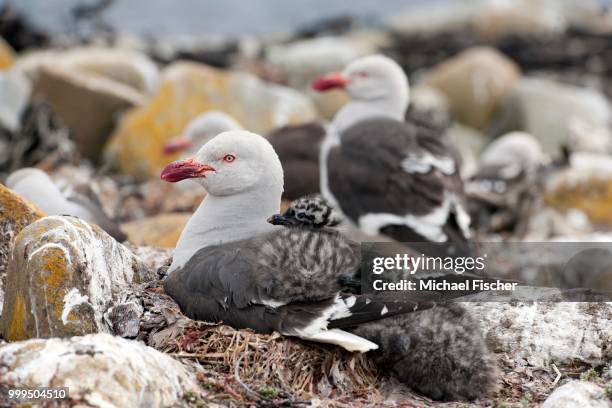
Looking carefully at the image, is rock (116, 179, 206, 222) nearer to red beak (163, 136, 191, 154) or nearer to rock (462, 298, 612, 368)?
red beak (163, 136, 191, 154)

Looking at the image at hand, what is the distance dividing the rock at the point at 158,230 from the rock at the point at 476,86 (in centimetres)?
1195

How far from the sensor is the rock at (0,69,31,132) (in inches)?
524

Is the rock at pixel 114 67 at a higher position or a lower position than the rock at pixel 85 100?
higher

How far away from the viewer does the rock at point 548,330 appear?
5.68 m

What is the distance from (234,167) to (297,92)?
11829mm

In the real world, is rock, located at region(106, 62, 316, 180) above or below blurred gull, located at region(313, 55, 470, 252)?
above

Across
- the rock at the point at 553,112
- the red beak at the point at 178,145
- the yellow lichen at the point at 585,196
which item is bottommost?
the yellow lichen at the point at 585,196

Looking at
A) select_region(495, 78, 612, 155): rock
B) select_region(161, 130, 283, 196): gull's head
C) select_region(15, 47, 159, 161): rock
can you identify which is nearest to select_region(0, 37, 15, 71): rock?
select_region(15, 47, 159, 161): rock

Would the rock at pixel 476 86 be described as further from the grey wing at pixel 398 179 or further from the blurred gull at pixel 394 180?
the grey wing at pixel 398 179

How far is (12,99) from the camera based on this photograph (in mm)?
14078

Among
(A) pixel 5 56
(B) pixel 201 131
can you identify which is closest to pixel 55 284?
(B) pixel 201 131

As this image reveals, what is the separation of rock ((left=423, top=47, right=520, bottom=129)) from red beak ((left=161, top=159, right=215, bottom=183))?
14.7 m

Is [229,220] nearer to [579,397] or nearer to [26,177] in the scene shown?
[579,397]

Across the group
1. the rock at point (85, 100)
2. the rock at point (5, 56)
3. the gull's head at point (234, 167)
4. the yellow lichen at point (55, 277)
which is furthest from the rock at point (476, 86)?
the yellow lichen at point (55, 277)
